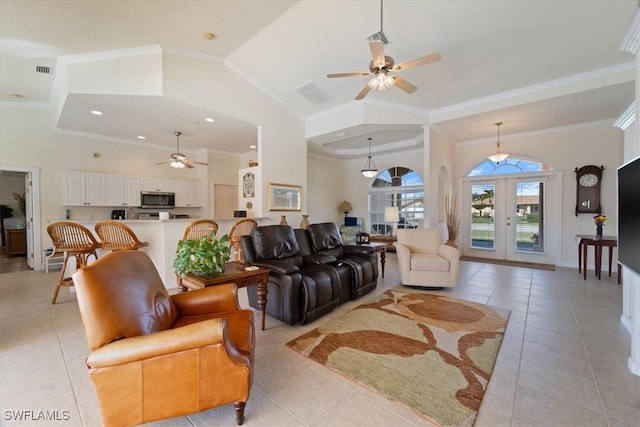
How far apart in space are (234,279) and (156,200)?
5572 millimetres

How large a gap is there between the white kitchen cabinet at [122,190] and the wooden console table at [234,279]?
5136mm

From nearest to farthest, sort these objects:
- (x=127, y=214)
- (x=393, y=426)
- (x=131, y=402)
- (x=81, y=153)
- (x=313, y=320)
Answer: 1. (x=131, y=402)
2. (x=393, y=426)
3. (x=313, y=320)
4. (x=81, y=153)
5. (x=127, y=214)

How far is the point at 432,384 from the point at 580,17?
13.8 ft

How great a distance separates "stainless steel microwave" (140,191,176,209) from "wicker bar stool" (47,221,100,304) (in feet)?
9.82

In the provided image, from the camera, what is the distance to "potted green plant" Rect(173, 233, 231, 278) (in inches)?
89.2

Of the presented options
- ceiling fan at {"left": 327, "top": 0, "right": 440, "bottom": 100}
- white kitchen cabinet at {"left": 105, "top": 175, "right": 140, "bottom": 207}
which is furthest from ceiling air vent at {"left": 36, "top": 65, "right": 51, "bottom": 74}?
ceiling fan at {"left": 327, "top": 0, "right": 440, "bottom": 100}

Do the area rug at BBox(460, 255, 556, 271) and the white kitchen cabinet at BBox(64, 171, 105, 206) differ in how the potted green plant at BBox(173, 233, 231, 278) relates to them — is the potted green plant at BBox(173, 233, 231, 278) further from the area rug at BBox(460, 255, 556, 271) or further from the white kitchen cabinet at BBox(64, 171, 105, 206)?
the area rug at BBox(460, 255, 556, 271)

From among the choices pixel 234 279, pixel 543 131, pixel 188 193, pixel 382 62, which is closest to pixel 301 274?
pixel 234 279

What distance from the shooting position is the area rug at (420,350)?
174 centimetres

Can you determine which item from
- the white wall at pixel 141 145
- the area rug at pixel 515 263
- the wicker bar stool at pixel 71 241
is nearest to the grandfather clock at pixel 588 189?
the area rug at pixel 515 263

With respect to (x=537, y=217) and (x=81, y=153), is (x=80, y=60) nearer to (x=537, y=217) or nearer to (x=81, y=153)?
(x=81, y=153)

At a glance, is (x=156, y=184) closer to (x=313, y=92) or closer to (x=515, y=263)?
(x=313, y=92)

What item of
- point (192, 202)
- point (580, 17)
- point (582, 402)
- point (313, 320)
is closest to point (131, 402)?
point (313, 320)

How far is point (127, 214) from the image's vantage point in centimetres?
Result: 645
